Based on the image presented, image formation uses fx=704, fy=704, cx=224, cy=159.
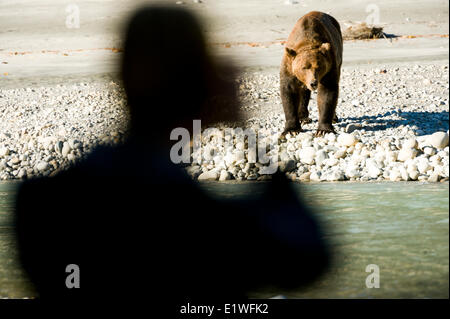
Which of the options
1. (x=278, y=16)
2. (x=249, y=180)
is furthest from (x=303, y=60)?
(x=278, y=16)

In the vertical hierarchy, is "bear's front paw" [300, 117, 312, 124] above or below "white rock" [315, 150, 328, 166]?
above

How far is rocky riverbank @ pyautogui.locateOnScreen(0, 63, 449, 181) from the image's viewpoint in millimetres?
7180

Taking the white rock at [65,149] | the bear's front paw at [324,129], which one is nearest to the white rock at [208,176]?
the bear's front paw at [324,129]

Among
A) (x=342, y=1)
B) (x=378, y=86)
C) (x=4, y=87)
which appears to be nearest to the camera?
(x=378, y=86)

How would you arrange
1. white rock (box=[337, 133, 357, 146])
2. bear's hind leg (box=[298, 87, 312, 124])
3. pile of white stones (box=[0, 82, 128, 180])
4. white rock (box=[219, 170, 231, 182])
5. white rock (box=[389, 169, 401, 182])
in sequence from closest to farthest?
white rock (box=[389, 169, 401, 182]), white rock (box=[219, 170, 231, 182]), white rock (box=[337, 133, 357, 146]), pile of white stones (box=[0, 82, 128, 180]), bear's hind leg (box=[298, 87, 312, 124])

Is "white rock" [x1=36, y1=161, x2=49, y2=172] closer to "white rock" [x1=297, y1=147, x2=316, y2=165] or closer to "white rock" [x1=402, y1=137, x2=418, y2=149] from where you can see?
"white rock" [x1=297, y1=147, x2=316, y2=165]

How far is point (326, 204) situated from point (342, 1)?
21090 millimetres

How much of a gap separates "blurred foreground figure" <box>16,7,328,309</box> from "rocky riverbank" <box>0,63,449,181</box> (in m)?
0.92

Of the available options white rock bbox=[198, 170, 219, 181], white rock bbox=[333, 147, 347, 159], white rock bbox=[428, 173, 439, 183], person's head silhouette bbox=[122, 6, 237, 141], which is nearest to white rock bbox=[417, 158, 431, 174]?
white rock bbox=[428, 173, 439, 183]

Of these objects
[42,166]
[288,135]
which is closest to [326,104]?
[288,135]

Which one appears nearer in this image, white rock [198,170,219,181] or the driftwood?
white rock [198,170,219,181]
